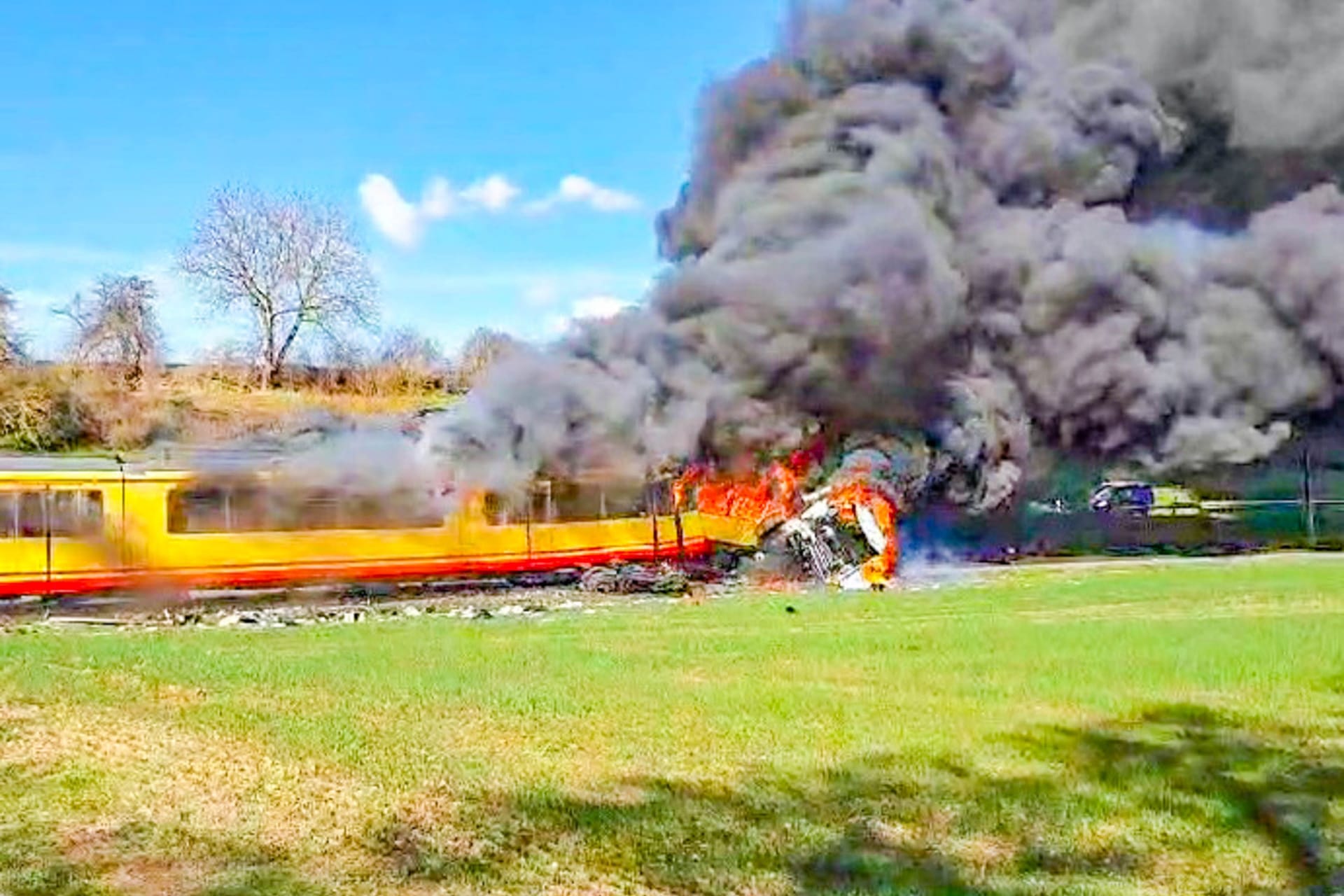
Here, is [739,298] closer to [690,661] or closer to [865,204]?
[865,204]

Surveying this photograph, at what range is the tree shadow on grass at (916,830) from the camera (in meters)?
5.88

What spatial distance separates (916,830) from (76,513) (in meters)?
16.4

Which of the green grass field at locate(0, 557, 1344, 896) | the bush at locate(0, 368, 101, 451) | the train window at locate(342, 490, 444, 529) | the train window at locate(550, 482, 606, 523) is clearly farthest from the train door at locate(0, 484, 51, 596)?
the bush at locate(0, 368, 101, 451)

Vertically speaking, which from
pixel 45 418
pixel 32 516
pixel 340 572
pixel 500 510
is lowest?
pixel 340 572

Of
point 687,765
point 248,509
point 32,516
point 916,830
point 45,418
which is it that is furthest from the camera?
point 45,418

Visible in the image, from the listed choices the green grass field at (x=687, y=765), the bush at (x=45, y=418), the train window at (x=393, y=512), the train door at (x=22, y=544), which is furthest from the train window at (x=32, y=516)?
the bush at (x=45, y=418)

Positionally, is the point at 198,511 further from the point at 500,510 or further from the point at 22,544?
the point at 500,510

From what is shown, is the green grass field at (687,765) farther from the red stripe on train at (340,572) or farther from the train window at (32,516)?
the train window at (32,516)

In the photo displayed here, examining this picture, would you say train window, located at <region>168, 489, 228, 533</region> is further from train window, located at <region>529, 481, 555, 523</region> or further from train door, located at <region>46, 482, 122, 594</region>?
train window, located at <region>529, 481, 555, 523</region>

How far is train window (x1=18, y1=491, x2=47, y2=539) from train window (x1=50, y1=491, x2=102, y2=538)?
0.11 meters

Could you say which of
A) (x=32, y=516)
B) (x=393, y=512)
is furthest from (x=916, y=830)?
(x=393, y=512)

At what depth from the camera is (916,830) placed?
6551mm

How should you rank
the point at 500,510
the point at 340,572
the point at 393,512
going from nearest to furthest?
the point at 340,572, the point at 393,512, the point at 500,510

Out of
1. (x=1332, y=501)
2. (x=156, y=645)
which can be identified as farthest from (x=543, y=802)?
(x=1332, y=501)
